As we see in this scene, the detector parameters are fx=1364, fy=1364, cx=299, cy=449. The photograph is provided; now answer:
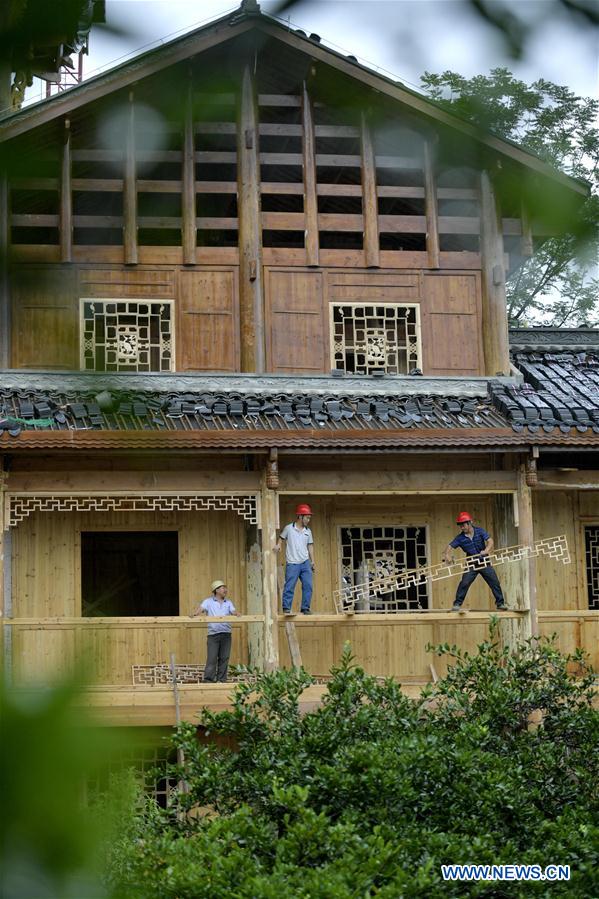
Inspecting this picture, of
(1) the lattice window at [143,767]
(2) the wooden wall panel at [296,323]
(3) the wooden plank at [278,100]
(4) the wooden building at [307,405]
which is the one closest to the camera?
(1) the lattice window at [143,767]

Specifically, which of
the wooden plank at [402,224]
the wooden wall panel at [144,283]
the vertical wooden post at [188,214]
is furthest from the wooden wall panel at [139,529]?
the wooden plank at [402,224]

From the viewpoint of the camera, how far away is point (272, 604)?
14.6 meters

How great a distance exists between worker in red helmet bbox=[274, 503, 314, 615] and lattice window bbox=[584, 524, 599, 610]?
14.4 ft

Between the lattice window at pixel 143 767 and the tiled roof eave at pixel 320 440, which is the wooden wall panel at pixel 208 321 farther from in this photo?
the lattice window at pixel 143 767

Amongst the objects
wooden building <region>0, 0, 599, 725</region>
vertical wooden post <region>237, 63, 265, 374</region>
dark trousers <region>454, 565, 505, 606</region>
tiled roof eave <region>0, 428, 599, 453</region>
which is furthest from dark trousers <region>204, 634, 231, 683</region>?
vertical wooden post <region>237, 63, 265, 374</region>

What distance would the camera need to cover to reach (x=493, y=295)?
17.5m

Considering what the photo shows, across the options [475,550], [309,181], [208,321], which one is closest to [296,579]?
[475,550]

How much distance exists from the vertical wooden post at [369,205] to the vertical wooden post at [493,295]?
138 centimetres

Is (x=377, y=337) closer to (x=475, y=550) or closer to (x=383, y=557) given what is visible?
(x=383, y=557)

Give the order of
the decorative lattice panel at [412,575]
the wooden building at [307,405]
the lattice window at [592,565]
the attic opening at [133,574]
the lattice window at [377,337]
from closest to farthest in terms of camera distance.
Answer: the wooden building at [307,405], the decorative lattice panel at [412,575], the lattice window at [377,337], the lattice window at [592,565], the attic opening at [133,574]

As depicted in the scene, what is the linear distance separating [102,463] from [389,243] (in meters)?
5.68

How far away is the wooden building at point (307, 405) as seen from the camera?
14984 millimetres

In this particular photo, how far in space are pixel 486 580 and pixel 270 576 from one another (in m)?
2.69

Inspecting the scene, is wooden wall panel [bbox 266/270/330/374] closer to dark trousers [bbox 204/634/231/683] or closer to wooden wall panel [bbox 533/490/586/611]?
wooden wall panel [bbox 533/490/586/611]
